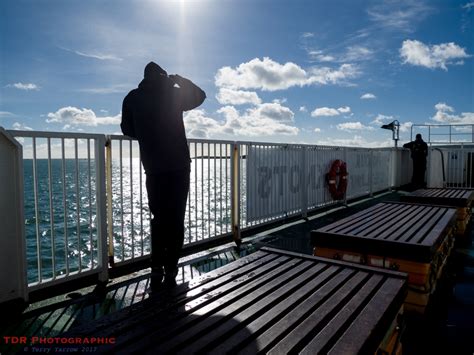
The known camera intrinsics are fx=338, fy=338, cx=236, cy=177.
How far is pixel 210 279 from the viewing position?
209 cm

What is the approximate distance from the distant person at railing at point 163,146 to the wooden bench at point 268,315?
111cm

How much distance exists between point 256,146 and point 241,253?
6.15 ft

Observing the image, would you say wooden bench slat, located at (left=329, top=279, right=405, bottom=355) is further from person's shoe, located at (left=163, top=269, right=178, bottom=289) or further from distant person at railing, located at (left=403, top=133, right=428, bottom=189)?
distant person at railing, located at (left=403, top=133, right=428, bottom=189)

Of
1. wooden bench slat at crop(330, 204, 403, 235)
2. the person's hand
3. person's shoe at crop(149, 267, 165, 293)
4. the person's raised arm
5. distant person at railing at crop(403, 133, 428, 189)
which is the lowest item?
person's shoe at crop(149, 267, 165, 293)

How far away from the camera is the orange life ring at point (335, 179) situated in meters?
7.60

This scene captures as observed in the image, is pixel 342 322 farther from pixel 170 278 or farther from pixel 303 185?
pixel 303 185

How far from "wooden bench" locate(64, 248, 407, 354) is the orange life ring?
556 cm

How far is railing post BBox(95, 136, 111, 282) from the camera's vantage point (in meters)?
3.36

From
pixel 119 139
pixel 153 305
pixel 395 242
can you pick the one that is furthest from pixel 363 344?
pixel 119 139

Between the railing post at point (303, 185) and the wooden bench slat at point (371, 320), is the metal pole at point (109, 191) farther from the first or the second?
the railing post at point (303, 185)

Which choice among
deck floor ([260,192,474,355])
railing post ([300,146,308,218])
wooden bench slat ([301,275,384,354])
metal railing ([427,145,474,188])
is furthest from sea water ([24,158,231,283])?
metal railing ([427,145,474,188])

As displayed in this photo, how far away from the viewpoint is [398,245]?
2693 millimetres

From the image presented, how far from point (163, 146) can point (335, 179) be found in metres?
5.51

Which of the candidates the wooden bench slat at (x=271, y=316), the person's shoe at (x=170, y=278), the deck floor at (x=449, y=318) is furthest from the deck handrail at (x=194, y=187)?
the wooden bench slat at (x=271, y=316)
